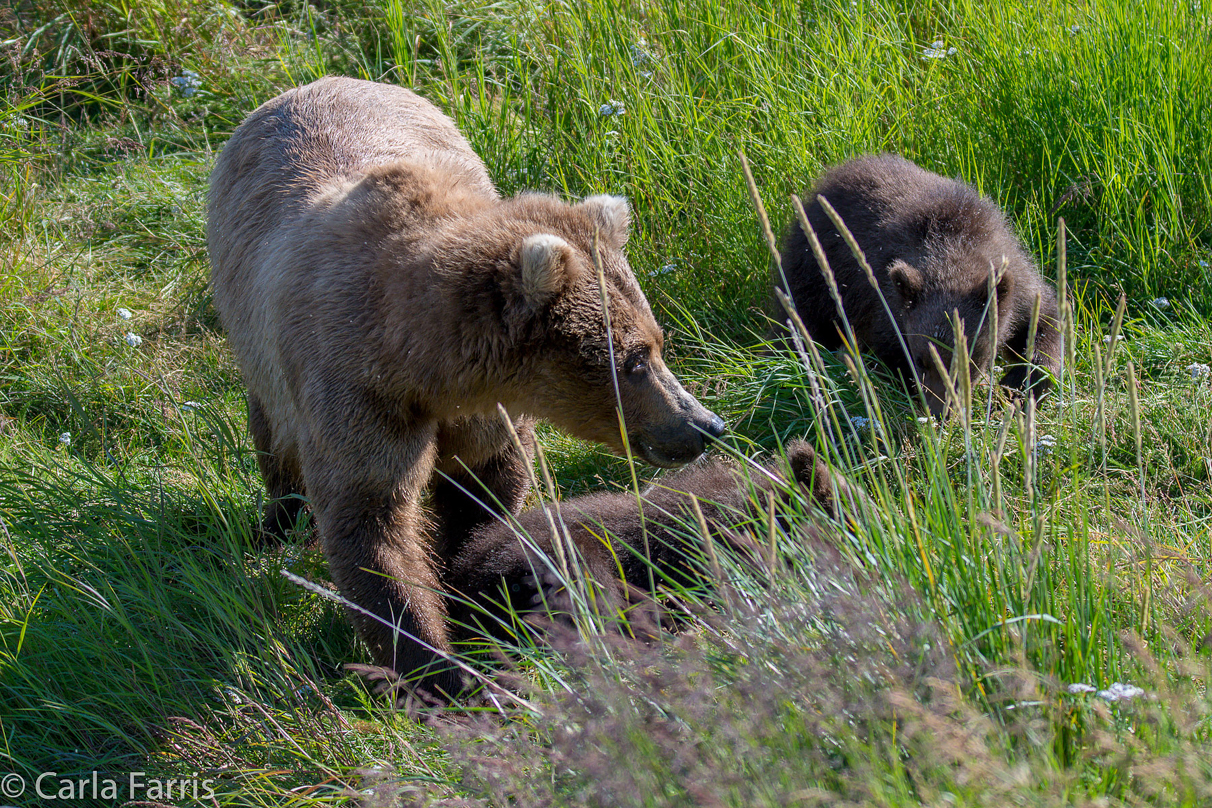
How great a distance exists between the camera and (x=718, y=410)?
5.07 metres

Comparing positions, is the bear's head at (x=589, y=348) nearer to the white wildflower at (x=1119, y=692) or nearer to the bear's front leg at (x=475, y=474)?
the bear's front leg at (x=475, y=474)

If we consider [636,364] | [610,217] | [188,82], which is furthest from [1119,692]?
[188,82]

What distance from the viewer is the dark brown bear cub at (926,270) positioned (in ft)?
16.4

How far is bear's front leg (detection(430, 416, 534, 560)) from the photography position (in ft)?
13.7

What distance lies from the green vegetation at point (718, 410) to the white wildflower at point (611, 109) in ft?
0.23

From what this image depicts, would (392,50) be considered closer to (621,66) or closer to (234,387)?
(621,66)

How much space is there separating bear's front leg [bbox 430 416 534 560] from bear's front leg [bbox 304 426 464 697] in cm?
32

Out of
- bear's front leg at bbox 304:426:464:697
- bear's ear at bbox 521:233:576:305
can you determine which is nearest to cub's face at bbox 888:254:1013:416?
bear's ear at bbox 521:233:576:305

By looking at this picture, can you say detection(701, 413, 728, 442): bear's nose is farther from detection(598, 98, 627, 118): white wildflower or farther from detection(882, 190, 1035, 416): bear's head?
detection(598, 98, 627, 118): white wildflower

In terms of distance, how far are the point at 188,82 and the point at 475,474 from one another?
189 inches

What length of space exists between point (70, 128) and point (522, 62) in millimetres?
3527

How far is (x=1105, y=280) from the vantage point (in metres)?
5.34

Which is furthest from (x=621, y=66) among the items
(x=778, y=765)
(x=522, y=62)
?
(x=778, y=765)
